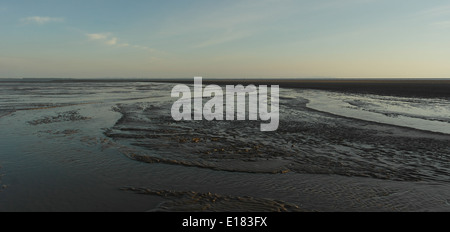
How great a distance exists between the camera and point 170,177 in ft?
26.4

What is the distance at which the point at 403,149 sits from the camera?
1134cm

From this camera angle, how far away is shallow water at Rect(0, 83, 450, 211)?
6500mm

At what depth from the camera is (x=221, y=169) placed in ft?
29.0

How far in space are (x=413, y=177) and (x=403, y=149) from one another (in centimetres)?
364

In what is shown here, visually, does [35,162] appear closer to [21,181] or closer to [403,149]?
[21,181]

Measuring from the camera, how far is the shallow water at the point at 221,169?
21.3ft

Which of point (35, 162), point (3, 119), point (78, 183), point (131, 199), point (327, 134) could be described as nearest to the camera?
point (131, 199)
